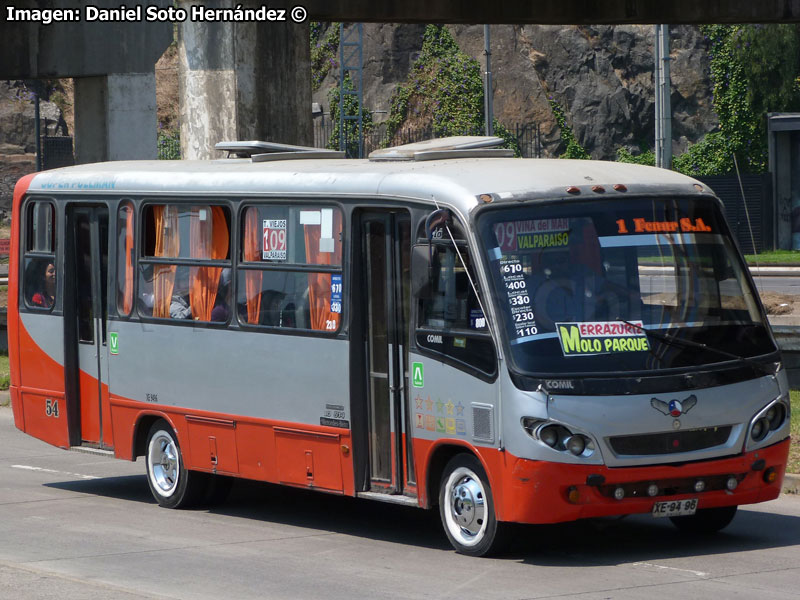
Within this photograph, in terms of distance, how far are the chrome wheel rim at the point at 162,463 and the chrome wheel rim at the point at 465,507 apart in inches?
135

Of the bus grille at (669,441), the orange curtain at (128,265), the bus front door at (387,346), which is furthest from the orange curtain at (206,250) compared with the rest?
the bus grille at (669,441)

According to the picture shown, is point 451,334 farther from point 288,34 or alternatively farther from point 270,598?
point 288,34

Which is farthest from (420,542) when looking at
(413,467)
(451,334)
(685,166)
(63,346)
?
(685,166)

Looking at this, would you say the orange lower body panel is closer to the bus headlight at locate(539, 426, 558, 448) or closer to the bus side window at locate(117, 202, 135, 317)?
the bus side window at locate(117, 202, 135, 317)

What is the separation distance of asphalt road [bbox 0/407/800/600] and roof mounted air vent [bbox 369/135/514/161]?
2.73m

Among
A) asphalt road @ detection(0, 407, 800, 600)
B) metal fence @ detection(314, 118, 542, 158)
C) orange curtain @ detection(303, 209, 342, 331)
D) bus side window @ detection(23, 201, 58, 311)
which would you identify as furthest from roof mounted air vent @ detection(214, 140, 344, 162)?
metal fence @ detection(314, 118, 542, 158)

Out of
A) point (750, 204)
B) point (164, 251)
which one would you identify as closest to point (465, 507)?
point (164, 251)

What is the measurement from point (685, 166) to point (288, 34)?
123 feet

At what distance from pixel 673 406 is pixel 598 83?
47596 mm

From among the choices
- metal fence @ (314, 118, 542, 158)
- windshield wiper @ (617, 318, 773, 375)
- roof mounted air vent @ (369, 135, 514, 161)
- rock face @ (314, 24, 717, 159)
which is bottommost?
windshield wiper @ (617, 318, 773, 375)

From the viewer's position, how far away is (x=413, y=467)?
10219mm

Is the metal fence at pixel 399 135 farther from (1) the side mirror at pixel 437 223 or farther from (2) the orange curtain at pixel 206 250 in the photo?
(1) the side mirror at pixel 437 223

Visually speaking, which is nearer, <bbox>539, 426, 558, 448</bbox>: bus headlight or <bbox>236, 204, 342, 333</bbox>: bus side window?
<bbox>539, 426, 558, 448</bbox>: bus headlight

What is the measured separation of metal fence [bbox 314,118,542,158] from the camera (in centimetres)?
5516
